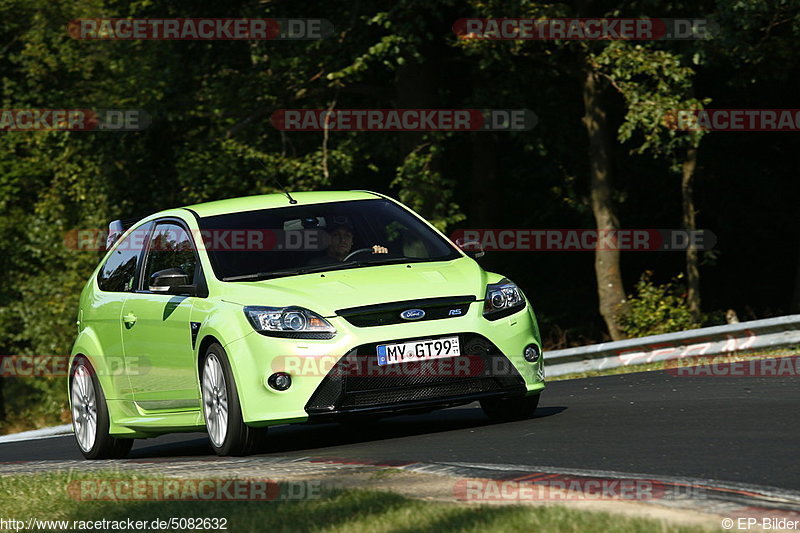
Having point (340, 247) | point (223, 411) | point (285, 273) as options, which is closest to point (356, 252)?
point (340, 247)

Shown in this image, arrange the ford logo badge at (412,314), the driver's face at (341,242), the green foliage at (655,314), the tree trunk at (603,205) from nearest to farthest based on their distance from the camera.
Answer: the ford logo badge at (412,314) → the driver's face at (341,242) → the green foliage at (655,314) → the tree trunk at (603,205)

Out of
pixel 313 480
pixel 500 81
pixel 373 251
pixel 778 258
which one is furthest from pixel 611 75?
pixel 313 480

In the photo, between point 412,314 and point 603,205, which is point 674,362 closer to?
point 412,314

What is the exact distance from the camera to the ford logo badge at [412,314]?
902 cm

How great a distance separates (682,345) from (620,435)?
632cm

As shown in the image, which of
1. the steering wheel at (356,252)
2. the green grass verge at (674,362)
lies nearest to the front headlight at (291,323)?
the steering wheel at (356,252)

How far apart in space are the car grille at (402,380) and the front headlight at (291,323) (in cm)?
23

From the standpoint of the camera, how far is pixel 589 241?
29.9 metres

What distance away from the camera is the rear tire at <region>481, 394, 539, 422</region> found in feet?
32.9

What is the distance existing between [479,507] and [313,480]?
5.01ft

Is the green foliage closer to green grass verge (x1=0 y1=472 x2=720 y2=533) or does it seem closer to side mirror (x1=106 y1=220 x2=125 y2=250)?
side mirror (x1=106 y1=220 x2=125 y2=250)

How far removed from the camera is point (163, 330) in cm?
1002

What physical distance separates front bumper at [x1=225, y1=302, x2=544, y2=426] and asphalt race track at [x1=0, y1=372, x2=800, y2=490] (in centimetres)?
31

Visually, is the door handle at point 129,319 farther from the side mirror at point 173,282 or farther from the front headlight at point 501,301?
the front headlight at point 501,301
